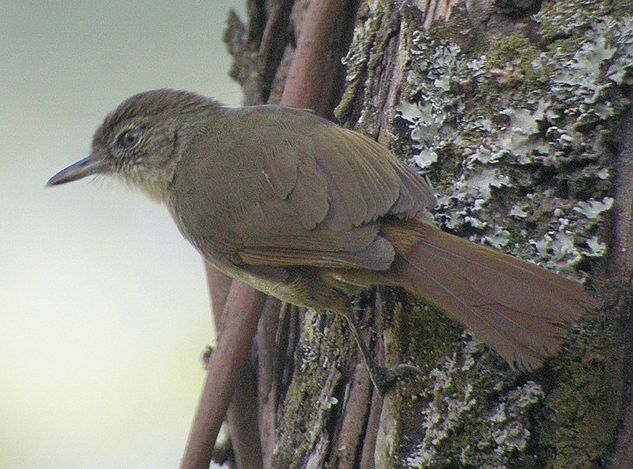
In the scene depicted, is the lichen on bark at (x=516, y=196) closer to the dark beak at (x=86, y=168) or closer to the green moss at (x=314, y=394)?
the green moss at (x=314, y=394)

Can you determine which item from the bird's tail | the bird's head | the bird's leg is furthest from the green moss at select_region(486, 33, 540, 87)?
the bird's head

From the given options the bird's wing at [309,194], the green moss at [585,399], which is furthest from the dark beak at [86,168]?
the green moss at [585,399]

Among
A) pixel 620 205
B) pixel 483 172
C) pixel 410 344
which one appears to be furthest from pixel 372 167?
pixel 620 205

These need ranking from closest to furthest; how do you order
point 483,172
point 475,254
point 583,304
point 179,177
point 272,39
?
point 583,304 → point 475,254 → point 483,172 → point 179,177 → point 272,39

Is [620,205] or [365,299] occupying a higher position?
[620,205]

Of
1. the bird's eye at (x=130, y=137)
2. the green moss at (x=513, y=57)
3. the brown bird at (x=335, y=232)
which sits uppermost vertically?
the green moss at (x=513, y=57)

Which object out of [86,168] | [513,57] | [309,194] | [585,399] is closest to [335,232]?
[309,194]

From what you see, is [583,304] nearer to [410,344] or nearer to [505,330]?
[505,330]
